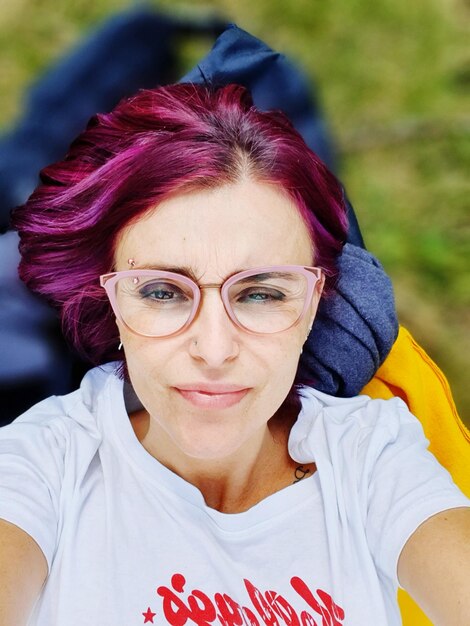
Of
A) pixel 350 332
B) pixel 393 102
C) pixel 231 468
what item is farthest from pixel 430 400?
pixel 393 102

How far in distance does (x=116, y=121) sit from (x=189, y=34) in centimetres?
114

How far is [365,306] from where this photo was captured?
224cm

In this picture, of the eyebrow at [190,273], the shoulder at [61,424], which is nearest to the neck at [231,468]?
the shoulder at [61,424]

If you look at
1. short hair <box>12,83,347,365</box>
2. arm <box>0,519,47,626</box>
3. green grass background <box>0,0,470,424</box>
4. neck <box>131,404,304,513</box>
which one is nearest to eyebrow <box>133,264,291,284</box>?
short hair <box>12,83,347,365</box>

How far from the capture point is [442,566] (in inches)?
66.2

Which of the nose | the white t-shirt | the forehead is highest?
the forehead

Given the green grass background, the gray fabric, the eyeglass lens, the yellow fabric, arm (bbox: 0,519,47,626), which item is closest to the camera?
arm (bbox: 0,519,47,626)

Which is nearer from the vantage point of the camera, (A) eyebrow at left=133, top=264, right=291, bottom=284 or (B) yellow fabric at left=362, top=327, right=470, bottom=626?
(A) eyebrow at left=133, top=264, right=291, bottom=284

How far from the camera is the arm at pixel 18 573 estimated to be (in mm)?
1612

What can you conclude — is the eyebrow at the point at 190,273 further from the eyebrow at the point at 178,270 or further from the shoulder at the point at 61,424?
the shoulder at the point at 61,424

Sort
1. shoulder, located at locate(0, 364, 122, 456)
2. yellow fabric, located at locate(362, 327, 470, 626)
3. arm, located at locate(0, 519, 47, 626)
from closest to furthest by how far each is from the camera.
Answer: arm, located at locate(0, 519, 47, 626), shoulder, located at locate(0, 364, 122, 456), yellow fabric, located at locate(362, 327, 470, 626)

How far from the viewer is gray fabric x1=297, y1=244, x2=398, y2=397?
7.33 ft

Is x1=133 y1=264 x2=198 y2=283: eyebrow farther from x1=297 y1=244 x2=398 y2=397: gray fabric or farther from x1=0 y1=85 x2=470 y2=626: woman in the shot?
x1=297 y1=244 x2=398 y2=397: gray fabric

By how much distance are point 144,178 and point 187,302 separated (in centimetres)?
31
